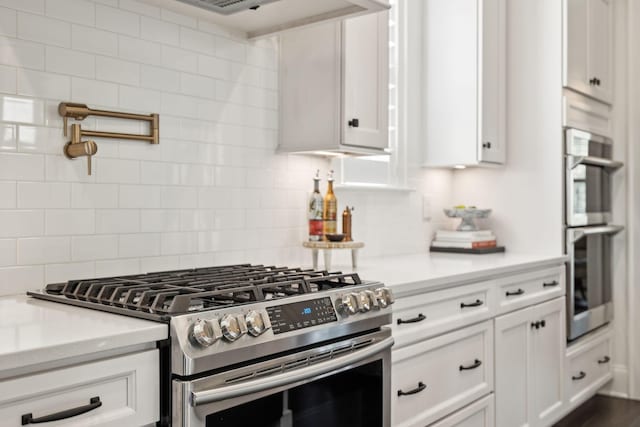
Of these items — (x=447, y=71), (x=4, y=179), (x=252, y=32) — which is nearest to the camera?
(x=4, y=179)

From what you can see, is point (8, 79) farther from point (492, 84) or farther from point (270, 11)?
point (492, 84)

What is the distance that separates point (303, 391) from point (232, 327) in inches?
14.1

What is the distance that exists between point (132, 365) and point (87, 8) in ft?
4.07

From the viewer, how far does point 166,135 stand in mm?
2295

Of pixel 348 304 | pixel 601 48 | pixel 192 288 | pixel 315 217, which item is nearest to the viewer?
pixel 192 288

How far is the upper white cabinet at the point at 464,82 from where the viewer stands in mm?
3564

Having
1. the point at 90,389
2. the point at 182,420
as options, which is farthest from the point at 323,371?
the point at 90,389

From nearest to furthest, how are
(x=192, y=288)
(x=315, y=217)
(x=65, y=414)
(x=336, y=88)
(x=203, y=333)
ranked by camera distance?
(x=65, y=414), (x=203, y=333), (x=192, y=288), (x=336, y=88), (x=315, y=217)

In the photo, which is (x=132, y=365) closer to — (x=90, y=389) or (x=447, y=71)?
(x=90, y=389)

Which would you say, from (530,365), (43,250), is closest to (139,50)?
(43,250)

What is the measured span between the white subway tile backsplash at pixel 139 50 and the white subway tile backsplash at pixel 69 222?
1.78 ft

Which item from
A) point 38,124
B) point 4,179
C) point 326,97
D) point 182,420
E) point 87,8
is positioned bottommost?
point 182,420

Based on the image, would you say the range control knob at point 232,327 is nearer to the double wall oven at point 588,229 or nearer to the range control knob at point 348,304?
the range control knob at point 348,304

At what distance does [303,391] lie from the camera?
1710mm
